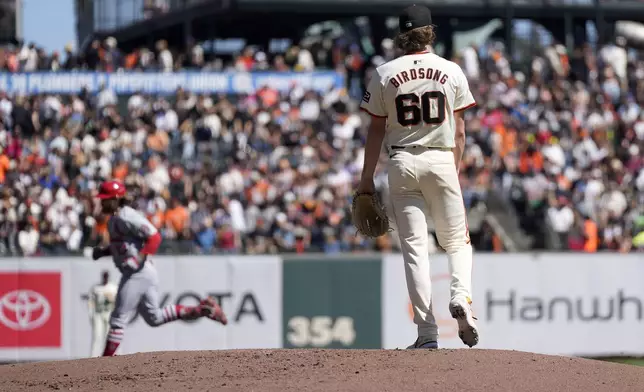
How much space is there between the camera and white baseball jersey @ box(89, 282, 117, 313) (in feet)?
49.3

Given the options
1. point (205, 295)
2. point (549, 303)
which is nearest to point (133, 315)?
point (205, 295)

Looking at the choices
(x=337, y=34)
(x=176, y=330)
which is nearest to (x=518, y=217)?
(x=176, y=330)

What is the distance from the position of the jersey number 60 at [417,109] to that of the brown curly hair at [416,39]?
1.05 feet

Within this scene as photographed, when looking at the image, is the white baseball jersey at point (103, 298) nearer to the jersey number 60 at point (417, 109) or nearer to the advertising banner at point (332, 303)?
the advertising banner at point (332, 303)

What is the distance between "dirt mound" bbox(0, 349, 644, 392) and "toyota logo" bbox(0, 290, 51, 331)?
25.0 feet

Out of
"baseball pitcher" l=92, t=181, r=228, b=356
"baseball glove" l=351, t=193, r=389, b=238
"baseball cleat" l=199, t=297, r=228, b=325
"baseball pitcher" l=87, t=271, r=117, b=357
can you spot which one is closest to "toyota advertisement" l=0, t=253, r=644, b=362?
"baseball pitcher" l=87, t=271, r=117, b=357

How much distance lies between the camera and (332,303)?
1605 centimetres

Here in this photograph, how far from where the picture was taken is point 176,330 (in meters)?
15.7

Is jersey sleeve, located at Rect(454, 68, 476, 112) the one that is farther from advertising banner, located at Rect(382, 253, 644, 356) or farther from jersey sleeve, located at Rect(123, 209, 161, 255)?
advertising banner, located at Rect(382, 253, 644, 356)

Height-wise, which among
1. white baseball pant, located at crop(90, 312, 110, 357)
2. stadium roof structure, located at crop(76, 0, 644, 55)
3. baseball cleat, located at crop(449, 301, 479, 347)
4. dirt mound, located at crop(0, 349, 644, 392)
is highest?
stadium roof structure, located at crop(76, 0, 644, 55)

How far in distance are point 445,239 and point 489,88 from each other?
54.7 ft

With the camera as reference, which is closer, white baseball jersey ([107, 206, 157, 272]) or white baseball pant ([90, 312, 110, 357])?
white baseball jersey ([107, 206, 157, 272])

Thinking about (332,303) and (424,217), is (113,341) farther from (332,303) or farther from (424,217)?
(332,303)

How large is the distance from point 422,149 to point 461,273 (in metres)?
0.82
